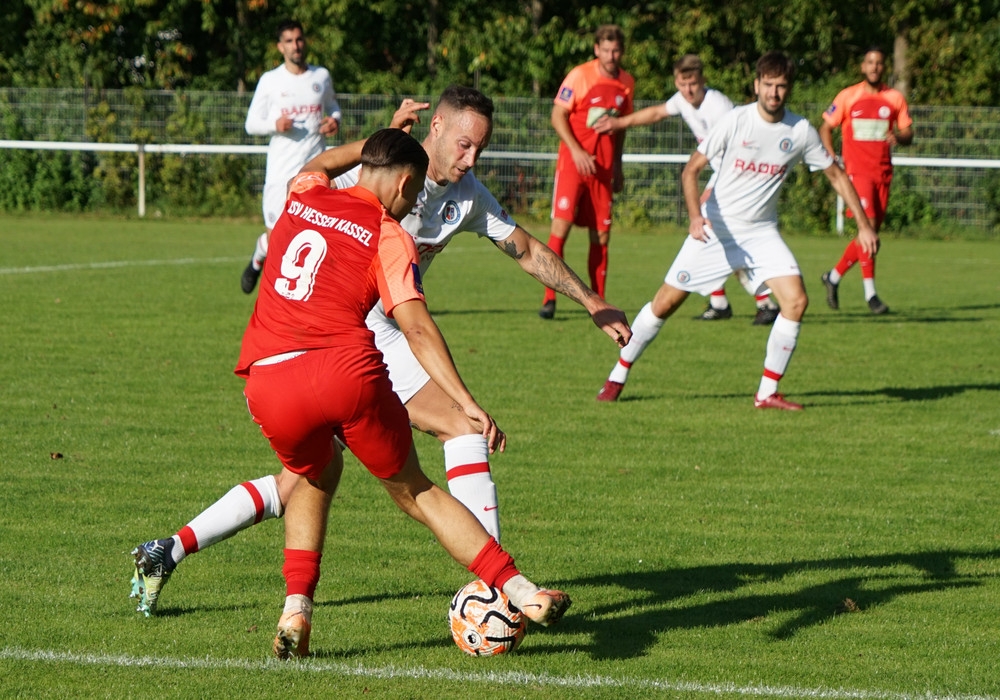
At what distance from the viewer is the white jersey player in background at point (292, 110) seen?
12.8 metres

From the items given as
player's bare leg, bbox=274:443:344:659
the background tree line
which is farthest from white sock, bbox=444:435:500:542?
the background tree line

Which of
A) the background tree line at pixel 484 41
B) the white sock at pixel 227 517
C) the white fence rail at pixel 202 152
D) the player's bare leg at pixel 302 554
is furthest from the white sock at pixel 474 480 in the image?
the background tree line at pixel 484 41

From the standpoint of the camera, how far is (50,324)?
11719 mm

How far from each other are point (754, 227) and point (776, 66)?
1134 millimetres

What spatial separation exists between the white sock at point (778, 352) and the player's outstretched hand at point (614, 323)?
14.3ft

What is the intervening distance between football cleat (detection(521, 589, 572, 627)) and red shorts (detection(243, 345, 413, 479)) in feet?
2.02

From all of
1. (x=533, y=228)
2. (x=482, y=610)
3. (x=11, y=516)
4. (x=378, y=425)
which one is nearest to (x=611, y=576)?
(x=482, y=610)

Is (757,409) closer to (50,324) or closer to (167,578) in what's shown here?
(167,578)

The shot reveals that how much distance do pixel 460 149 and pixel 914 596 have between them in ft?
8.12

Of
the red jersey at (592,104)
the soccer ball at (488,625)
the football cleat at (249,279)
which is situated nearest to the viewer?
the soccer ball at (488,625)

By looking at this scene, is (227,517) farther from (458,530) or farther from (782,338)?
(782,338)

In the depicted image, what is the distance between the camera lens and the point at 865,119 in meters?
14.8

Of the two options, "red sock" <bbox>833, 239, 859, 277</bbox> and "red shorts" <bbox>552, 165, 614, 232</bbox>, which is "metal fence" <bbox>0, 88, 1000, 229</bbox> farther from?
"red shorts" <bbox>552, 165, 614, 232</bbox>

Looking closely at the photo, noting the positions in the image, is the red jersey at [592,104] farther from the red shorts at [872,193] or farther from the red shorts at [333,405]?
the red shorts at [333,405]
